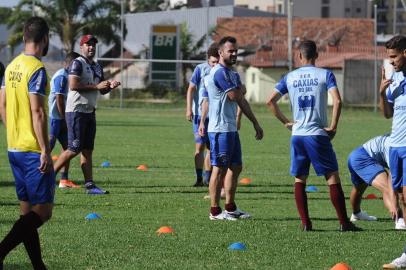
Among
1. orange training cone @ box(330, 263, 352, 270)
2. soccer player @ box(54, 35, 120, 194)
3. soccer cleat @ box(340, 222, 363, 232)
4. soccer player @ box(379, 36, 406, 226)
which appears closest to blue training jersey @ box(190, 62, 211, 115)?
soccer player @ box(54, 35, 120, 194)

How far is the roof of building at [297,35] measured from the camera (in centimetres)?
7162

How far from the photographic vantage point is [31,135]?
8.40 meters

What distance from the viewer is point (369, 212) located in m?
13.3

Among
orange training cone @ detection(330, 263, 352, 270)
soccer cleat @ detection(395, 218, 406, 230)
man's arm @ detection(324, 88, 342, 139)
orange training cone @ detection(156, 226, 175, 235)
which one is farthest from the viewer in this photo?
soccer cleat @ detection(395, 218, 406, 230)

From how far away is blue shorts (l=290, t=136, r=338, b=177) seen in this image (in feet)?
36.8

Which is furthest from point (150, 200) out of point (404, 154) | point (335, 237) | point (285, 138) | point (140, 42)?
point (140, 42)

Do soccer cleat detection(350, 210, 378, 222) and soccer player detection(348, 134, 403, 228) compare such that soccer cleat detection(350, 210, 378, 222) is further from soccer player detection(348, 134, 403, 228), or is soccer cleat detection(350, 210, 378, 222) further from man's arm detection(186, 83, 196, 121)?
man's arm detection(186, 83, 196, 121)

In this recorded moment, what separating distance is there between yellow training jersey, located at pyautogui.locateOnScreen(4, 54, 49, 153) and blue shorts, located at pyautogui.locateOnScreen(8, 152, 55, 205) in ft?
0.21

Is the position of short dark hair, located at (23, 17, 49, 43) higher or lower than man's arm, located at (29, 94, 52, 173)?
higher

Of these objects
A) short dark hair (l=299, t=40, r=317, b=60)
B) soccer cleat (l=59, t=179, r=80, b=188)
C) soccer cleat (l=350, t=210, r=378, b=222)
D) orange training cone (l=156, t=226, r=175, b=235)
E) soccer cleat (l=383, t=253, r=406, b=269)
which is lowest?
soccer cleat (l=59, t=179, r=80, b=188)

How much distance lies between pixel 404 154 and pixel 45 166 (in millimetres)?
3298

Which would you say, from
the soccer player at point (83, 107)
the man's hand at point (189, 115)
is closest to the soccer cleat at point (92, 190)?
the soccer player at point (83, 107)

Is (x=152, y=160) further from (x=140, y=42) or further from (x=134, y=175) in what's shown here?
(x=140, y=42)

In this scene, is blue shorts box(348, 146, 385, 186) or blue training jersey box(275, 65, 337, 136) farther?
blue shorts box(348, 146, 385, 186)
